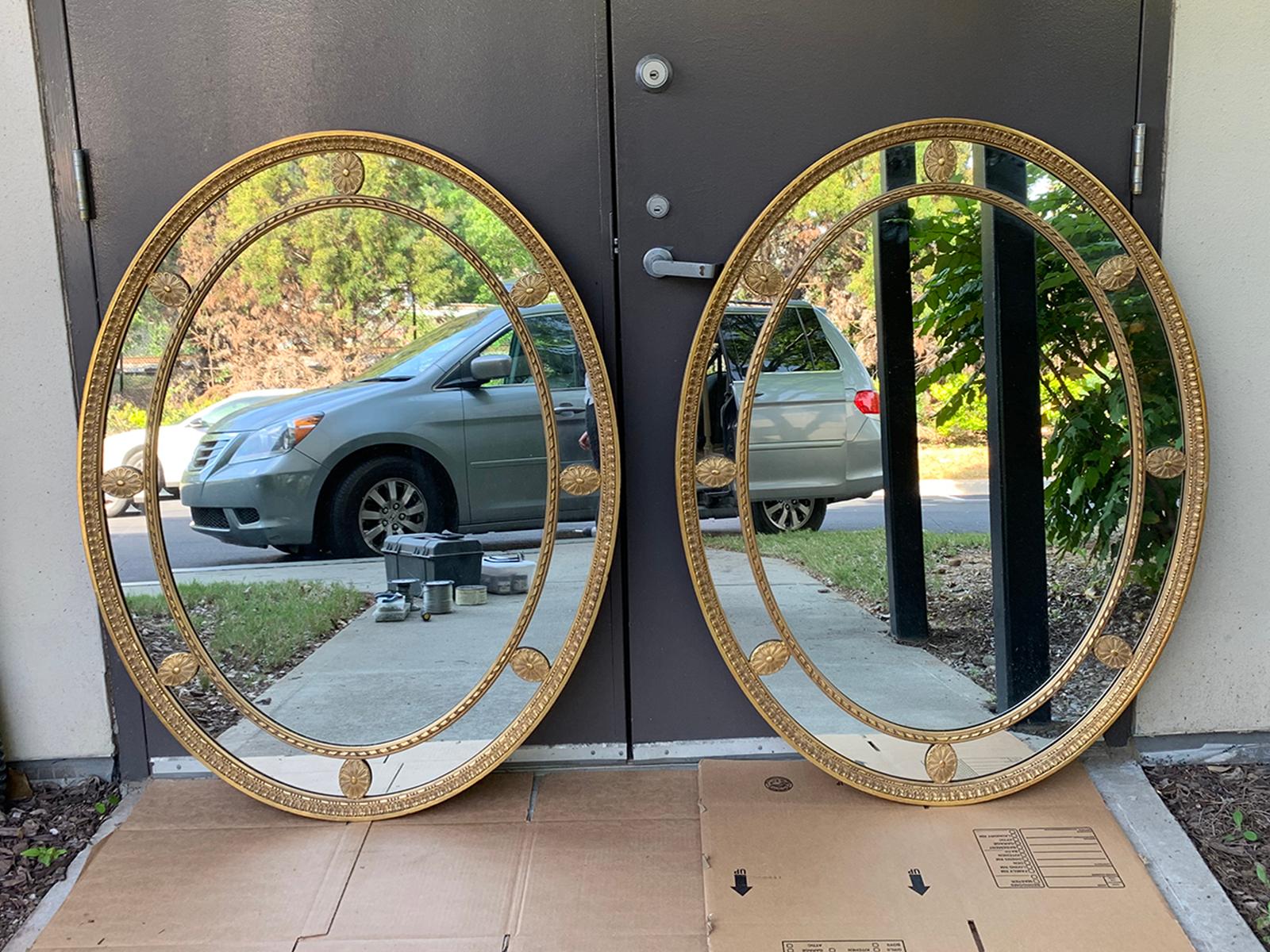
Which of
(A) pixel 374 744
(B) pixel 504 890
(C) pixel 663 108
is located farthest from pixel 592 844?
(C) pixel 663 108

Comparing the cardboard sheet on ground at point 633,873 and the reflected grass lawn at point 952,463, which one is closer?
the cardboard sheet on ground at point 633,873

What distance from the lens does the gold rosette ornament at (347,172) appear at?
216 cm

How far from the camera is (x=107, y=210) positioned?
229 centimetres

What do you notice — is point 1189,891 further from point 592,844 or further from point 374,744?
point 374,744

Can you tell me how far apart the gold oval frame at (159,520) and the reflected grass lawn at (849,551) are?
40cm

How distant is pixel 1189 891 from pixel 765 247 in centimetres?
173

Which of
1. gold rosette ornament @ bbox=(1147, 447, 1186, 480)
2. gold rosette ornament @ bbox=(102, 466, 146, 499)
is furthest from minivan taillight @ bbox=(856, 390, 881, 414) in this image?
gold rosette ornament @ bbox=(102, 466, 146, 499)

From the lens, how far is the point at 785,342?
7.29 feet

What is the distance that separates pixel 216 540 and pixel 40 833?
883mm

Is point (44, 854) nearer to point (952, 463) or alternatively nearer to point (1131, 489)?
point (952, 463)

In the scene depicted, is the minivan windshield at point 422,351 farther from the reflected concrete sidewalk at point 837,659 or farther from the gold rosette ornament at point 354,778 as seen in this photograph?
the gold rosette ornament at point 354,778

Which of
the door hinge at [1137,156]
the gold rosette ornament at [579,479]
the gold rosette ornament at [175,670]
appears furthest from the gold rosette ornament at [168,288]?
the door hinge at [1137,156]

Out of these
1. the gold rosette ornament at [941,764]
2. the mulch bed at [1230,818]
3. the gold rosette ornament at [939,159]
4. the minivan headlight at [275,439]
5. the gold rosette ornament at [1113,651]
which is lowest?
the mulch bed at [1230,818]

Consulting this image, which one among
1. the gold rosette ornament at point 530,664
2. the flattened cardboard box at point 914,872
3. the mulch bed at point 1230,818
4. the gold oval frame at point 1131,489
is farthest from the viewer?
the gold rosette ornament at point 530,664
